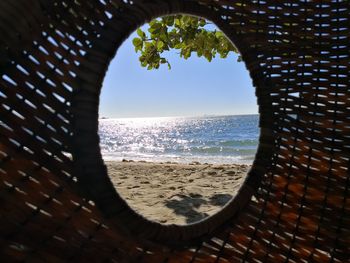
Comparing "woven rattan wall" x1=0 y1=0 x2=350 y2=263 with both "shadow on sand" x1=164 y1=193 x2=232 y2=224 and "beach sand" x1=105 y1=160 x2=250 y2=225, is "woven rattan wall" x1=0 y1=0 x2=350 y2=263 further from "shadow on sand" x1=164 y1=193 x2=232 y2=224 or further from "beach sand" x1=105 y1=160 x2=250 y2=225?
"shadow on sand" x1=164 y1=193 x2=232 y2=224

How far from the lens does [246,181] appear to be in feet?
4.72

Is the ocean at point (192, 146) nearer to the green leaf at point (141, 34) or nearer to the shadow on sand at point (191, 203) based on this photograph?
the green leaf at point (141, 34)

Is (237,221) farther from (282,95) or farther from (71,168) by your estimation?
(71,168)

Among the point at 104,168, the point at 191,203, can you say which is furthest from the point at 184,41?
the point at 104,168

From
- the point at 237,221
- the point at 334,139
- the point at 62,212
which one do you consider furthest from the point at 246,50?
the point at 62,212

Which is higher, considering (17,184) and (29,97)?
(29,97)

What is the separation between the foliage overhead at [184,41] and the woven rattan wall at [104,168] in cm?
243

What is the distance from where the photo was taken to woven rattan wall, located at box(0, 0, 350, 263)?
32.6 inches

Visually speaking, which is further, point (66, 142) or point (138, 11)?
point (138, 11)

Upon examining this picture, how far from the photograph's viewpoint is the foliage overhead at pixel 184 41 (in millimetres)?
3898

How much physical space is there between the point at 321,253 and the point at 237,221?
358 millimetres

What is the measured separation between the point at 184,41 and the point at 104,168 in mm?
3362

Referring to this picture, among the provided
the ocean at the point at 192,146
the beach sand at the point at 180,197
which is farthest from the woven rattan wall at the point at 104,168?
the beach sand at the point at 180,197

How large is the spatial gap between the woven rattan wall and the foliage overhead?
7.96ft
